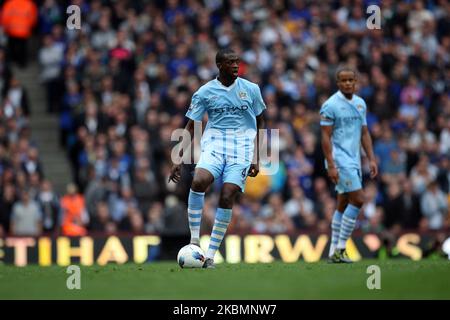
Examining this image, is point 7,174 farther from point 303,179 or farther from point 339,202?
point 339,202

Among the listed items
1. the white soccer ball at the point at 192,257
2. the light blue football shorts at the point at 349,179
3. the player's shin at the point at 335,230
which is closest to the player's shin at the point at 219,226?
the white soccer ball at the point at 192,257

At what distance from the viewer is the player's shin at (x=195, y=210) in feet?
49.8

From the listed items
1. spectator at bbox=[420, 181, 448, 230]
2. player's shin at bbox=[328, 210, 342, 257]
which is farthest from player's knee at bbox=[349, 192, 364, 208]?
spectator at bbox=[420, 181, 448, 230]

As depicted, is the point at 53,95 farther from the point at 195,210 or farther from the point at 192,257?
the point at 192,257

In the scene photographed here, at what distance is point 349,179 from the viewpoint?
17.0 m

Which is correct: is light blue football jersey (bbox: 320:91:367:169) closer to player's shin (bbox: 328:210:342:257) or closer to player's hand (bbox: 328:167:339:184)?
player's hand (bbox: 328:167:339:184)

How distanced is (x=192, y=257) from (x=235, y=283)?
1829 mm

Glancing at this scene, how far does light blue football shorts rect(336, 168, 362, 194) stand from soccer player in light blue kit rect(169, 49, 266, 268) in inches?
75.6

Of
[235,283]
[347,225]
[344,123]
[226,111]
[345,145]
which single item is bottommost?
[235,283]

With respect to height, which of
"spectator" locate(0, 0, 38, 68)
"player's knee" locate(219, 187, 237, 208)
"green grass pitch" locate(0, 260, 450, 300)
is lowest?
"green grass pitch" locate(0, 260, 450, 300)

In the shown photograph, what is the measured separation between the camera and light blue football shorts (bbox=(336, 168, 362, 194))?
1702 centimetres

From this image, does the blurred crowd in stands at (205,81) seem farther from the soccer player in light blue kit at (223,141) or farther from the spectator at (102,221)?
the soccer player in light blue kit at (223,141)

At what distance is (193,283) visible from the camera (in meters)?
13.3

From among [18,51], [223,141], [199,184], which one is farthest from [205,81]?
[199,184]
